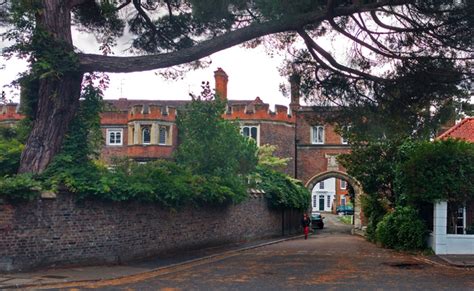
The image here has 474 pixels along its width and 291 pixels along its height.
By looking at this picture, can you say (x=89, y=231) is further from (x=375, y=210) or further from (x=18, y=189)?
(x=375, y=210)

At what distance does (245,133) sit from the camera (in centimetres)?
4691

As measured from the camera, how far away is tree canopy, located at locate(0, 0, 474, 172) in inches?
595

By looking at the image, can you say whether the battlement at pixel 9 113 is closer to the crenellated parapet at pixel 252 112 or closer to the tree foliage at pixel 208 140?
the crenellated parapet at pixel 252 112

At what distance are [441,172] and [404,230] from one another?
3.61 meters

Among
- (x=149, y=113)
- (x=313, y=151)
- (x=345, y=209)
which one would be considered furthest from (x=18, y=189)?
(x=345, y=209)

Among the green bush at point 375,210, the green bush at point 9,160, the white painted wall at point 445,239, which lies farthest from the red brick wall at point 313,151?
the green bush at point 9,160

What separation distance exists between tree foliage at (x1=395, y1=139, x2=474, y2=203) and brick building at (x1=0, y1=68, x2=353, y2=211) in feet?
69.0

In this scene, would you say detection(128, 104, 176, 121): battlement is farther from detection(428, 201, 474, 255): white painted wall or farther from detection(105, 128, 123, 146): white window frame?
detection(428, 201, 474, 255): white painted wall

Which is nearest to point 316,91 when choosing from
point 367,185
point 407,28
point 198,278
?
point 407,28

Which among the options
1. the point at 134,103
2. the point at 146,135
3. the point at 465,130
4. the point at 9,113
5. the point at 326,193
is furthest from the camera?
the point at 326,193

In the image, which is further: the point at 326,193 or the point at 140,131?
the point at 326,193

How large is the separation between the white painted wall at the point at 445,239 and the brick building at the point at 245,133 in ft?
73.5

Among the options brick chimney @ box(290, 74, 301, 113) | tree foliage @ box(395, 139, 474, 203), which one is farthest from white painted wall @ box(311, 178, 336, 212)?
brick chimney @ box(290, 74, 301, 113)

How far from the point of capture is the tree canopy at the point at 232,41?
15.1m
